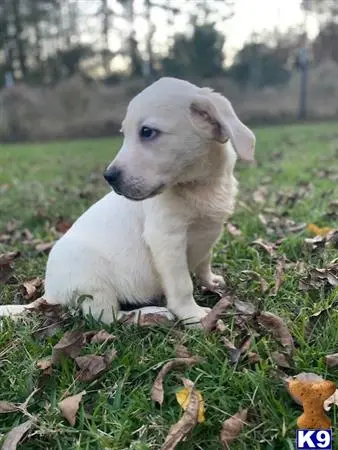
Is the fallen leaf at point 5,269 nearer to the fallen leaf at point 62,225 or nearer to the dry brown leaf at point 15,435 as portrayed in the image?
the fallen leaf at point 62,225

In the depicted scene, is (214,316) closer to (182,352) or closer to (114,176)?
(182,352)

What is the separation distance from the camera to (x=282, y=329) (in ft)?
6.96

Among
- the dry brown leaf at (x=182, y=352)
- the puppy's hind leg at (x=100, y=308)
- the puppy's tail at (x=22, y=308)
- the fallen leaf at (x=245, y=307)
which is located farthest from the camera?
the puppy's tail at (x=22, y=308)

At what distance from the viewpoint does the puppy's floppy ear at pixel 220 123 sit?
2.25 meters

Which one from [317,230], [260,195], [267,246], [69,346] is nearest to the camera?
[69,346]

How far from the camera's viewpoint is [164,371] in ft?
6.53

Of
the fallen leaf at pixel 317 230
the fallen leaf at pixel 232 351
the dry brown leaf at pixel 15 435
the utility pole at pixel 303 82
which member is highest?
the fallen leaf at pixel 232 351

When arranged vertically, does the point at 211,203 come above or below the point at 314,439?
above

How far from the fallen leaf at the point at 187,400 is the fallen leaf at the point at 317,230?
1858 millimetres

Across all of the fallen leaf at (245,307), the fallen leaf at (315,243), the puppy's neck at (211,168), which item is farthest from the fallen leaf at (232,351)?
the fallen leaf at (315,243)

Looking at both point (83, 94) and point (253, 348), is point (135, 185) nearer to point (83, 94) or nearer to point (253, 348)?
point (253, 348)

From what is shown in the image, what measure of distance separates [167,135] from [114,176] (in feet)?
0.94

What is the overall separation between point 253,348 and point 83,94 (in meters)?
17.6

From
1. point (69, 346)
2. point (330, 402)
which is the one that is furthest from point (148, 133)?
point (330, 402)
